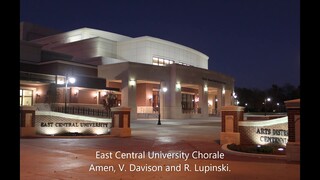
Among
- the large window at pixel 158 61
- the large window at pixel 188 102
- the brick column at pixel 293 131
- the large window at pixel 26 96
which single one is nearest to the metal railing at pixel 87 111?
the large window at pixel 26 96

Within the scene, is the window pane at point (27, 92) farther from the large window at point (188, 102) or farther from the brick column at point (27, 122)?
the large window at point (188, 102)

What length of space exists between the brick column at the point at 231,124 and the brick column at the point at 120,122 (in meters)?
6.70

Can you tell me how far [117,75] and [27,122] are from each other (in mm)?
29261

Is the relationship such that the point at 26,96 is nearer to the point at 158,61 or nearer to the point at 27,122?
the point at 27,122

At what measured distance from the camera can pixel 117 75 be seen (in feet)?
164

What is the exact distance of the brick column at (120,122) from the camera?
2120 centimetres

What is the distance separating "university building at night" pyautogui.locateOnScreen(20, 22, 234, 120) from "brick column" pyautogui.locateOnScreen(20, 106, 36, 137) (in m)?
11.8

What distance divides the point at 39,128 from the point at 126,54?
44.9 metres

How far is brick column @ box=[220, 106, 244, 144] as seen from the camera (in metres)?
16.6

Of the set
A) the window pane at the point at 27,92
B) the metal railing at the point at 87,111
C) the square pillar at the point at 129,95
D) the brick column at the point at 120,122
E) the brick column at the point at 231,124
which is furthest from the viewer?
the square pillar at the point at 129,95

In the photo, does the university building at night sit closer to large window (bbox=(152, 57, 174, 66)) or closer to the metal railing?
large window (bbox=(152, 57, 174, 66))

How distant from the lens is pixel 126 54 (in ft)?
216

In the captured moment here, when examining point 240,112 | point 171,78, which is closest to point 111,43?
point 171,78
